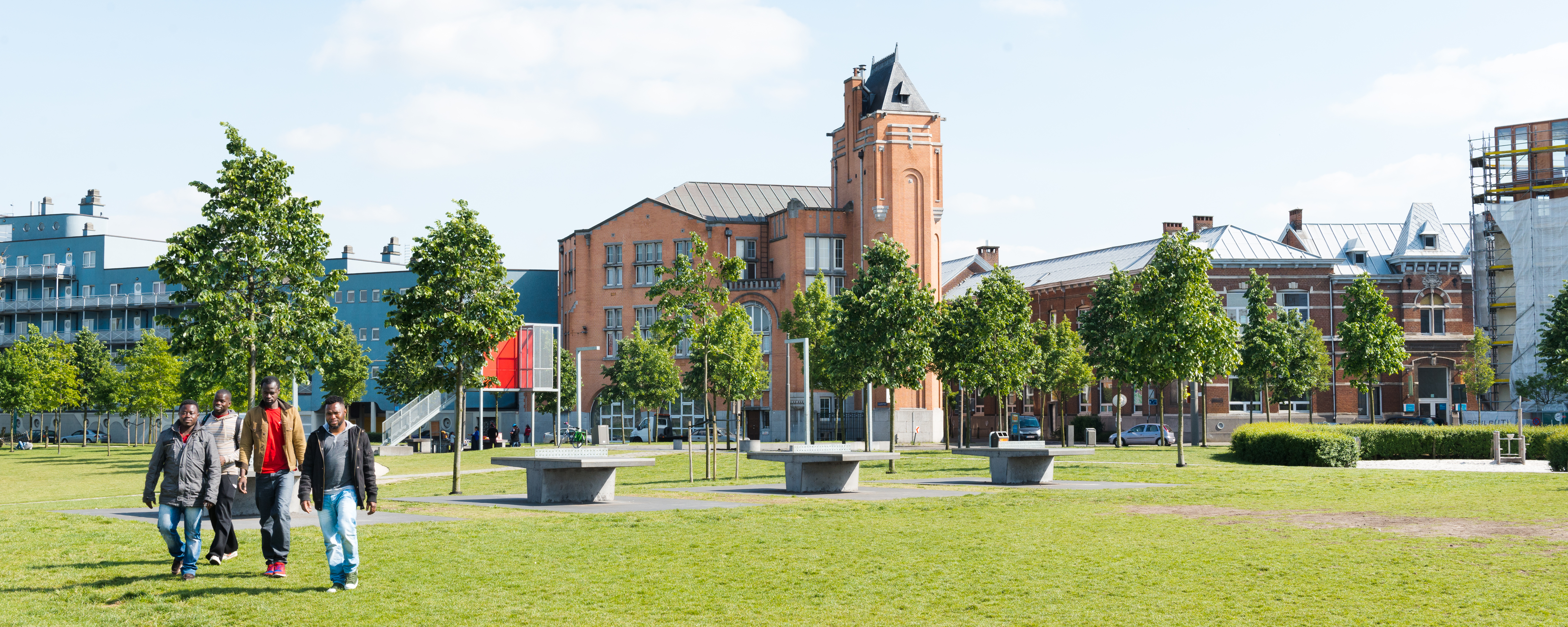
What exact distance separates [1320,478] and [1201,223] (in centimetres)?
5200

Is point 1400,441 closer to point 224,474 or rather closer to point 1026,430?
point 1026,430

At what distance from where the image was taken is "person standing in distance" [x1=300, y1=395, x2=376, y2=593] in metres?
10.3

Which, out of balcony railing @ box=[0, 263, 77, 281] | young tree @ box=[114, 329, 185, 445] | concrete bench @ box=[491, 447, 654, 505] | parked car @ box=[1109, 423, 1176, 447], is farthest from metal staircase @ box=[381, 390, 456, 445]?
balcony railing @ box=[0, 263, 77, 281]

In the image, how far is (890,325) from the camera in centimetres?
3158

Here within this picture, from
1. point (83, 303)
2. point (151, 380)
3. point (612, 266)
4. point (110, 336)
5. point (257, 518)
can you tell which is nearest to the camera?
point (257, 518)

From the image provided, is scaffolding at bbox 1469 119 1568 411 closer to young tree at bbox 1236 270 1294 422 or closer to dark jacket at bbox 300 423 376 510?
young tree at bbox 1236 270 1294 422

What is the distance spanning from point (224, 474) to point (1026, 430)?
56.2 meters

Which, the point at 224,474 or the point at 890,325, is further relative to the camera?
the point at 890,325

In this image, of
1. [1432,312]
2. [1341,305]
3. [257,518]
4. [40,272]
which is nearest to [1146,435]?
[1341,305]

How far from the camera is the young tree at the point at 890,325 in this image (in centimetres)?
3136

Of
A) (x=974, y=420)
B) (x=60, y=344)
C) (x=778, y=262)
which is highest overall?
(x=778, y=262)

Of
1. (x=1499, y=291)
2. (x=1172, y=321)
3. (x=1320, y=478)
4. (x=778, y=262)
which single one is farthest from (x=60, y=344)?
(x=1499, y=291)

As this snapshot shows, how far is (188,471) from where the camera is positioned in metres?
11.0

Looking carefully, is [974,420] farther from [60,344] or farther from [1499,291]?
[60,344]
